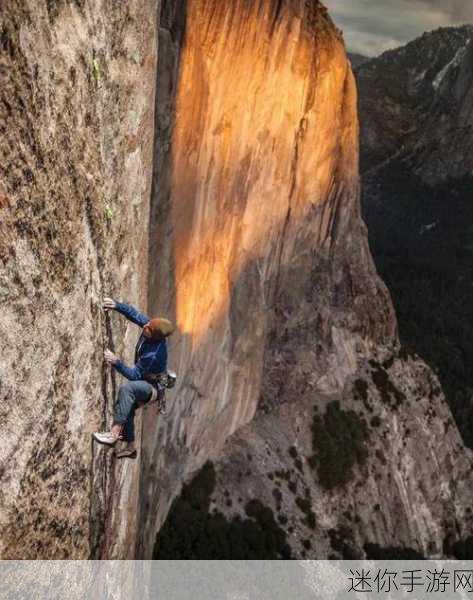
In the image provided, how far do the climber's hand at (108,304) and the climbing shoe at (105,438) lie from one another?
8.97 ft

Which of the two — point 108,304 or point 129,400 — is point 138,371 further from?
point 108,304

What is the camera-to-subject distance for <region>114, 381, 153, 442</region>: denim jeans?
12.9 meters

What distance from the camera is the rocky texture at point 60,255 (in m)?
8.19

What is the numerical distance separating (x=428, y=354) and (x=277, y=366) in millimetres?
103184

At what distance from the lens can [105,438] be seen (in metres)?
12.1

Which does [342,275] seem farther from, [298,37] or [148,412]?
[148,412]

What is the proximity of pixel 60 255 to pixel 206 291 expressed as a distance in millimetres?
34975

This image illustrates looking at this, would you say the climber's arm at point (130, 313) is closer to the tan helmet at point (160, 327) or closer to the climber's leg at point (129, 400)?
the tan helmet at point (160, 327)

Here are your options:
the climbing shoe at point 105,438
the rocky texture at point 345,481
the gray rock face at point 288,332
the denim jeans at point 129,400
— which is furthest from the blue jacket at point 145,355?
the rocky texture at point 345,481

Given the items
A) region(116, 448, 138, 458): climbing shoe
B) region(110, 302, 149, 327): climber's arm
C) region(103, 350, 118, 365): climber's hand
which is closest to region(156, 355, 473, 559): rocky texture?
region(116, 448, 138, 458): climbing shoe

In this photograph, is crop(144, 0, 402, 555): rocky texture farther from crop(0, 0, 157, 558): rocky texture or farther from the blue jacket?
crop(0, 0, 157, 558): rocky texture

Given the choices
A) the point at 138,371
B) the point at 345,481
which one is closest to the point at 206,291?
the point at 138,371

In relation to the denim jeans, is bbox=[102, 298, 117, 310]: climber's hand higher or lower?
higher

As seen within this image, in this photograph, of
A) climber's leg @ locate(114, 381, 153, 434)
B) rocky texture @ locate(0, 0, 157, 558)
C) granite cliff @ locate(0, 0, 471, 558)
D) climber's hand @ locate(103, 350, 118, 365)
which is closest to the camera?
rocky texture @ locate(0, 0, 157, 558)
